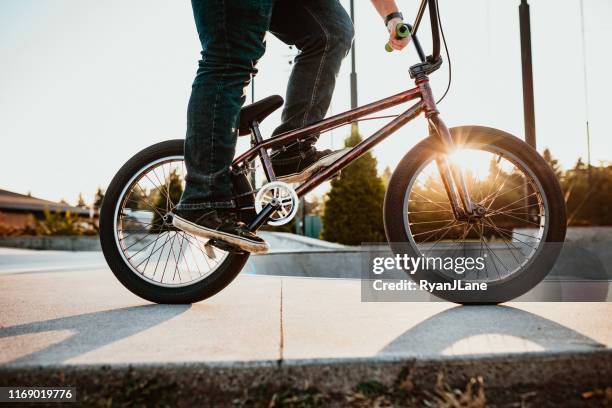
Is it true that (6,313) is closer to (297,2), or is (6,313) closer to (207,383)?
(207,383)

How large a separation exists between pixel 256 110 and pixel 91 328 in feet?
3.61

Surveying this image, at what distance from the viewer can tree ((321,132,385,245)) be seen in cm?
1162

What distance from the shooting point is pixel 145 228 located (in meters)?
2.24

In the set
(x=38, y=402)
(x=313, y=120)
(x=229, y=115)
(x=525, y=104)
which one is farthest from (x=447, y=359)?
(x=525, y=104)

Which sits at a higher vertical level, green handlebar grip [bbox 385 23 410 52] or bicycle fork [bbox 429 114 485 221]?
green handlebar grip [bbox 385 23 410 52]

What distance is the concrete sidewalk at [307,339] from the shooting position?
92cm

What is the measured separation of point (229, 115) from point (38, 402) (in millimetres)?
1148

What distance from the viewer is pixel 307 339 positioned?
3.68 ft

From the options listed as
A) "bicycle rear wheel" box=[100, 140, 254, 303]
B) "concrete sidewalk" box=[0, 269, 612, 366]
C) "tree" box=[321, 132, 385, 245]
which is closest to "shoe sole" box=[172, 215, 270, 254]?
"bicycle rear wheel" box=[100, 140, 254, 303]

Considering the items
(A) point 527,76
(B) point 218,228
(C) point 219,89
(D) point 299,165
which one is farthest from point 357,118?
(A) point 527,76

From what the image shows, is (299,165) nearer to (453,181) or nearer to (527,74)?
(453,181)

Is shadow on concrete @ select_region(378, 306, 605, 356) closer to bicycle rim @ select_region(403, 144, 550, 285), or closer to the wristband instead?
bicycle rim @ select_region(403, 144, 550, 285)

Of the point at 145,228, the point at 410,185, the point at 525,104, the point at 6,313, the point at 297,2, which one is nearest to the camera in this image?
the point at 6,313

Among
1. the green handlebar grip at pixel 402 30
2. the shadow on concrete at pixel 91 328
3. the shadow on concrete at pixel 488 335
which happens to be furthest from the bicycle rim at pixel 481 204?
the shadow on concrete at pixel 91 328
